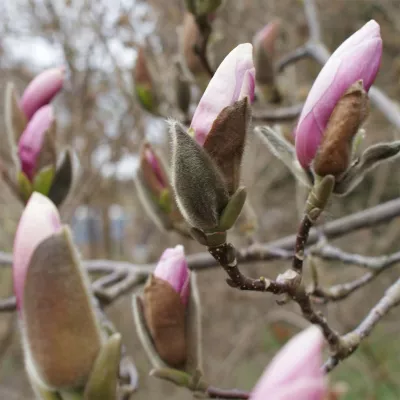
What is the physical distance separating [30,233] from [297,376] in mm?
327

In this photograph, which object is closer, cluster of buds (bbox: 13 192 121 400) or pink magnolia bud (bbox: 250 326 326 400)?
pink magnolia bud (bbox: 250 326 326 400)

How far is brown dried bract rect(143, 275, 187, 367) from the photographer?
0.59m

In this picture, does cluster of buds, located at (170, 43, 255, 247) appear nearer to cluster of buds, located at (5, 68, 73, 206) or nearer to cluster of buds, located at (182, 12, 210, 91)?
cluster of buds, located at (5, 68, 73, 206)

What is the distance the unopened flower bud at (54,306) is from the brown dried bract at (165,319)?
0.32 feet

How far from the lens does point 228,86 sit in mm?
485

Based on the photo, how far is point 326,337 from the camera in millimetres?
631

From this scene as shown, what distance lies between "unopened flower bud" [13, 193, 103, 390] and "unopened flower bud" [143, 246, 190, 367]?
0.10 m

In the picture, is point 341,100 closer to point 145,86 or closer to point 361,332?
point 361,332

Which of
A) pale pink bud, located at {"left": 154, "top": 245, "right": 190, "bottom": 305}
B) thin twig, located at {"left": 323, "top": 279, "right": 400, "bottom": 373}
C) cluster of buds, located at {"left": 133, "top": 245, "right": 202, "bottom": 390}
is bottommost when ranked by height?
thin twig, located at {"left": 323, "top": 279, "right": 400, "bottom": 373}

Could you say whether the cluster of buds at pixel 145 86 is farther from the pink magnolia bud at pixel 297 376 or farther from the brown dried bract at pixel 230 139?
the pink magnolia bud at pixel 297 376

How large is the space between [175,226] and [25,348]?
530 millimetres

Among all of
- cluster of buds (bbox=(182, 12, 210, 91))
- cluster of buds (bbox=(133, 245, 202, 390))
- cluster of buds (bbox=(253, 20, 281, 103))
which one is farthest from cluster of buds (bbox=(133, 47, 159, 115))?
cluster of buds (bbox=(133, 245, 202, 390))

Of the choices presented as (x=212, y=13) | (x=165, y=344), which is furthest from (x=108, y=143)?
(x=165, y=344)

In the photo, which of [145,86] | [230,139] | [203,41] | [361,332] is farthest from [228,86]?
[145,86]
